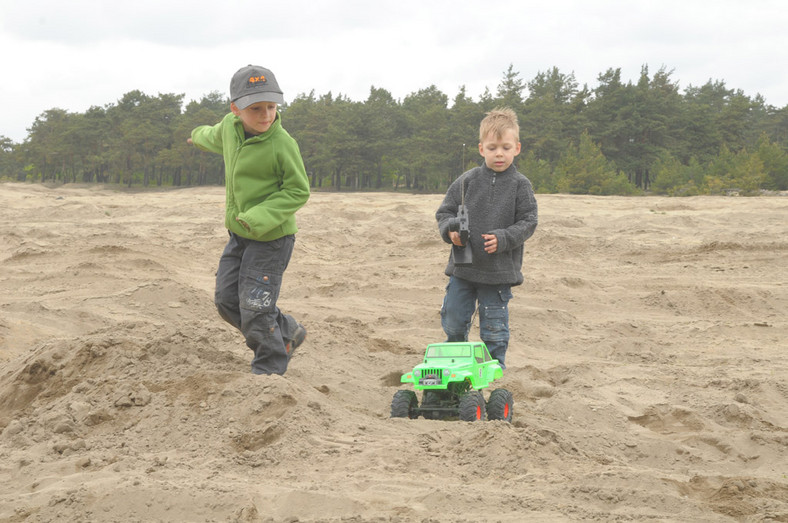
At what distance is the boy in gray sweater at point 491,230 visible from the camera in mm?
4273

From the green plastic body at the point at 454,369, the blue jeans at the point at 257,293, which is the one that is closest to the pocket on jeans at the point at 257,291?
the blue jeans at the point at 257,293

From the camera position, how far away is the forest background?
93.4 ft

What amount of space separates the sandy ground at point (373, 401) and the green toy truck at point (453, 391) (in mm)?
162

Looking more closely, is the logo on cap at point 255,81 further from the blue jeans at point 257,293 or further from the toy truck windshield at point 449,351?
the toy truck windshield at point 449,351

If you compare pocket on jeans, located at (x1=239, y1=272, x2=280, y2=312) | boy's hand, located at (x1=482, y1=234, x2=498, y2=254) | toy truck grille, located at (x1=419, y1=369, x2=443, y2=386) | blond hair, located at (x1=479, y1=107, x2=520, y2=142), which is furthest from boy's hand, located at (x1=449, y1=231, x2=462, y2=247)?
pocket on jeans, located at (x1=239, y1=272, x2=280, y2=312)

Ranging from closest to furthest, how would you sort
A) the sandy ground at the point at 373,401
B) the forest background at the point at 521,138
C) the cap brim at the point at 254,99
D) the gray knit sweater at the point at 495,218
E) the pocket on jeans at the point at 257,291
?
the sandy ground at the point at 373,401
the cap brim at the point at 254,99
the pocket on jeans at the point at 257,291
the gray knit sweater at the point at 495,218
the forest background at the point at 521,138

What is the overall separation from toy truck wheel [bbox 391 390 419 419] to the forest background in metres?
23.7

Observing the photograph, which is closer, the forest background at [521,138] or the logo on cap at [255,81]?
the logo on cap at [255,81]

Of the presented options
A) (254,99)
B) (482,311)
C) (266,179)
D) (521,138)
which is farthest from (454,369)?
(521,138)

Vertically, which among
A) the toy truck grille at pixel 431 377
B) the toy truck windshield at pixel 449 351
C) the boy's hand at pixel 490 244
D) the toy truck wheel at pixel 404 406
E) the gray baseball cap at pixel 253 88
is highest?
the gray baseball cap at pixel 253 88

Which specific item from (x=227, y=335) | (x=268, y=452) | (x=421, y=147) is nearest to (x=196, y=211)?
(x=227, y=335)

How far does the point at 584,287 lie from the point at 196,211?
9.41 m

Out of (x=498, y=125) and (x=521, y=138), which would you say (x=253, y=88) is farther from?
(x=521, y=138)

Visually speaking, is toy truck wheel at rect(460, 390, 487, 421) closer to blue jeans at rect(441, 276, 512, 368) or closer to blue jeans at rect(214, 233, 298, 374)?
blue jeans at rect(441, 276, 512, 368)
